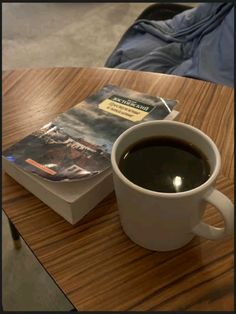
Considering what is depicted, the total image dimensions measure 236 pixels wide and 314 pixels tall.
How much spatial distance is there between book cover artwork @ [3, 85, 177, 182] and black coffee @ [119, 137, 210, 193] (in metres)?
0.04

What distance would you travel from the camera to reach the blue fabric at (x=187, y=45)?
952 mm

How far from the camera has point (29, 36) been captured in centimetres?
202

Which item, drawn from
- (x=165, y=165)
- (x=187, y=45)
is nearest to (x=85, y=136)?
(x=165, y=165)

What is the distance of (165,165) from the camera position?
0.40m

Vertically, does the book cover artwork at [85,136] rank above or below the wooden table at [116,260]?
above

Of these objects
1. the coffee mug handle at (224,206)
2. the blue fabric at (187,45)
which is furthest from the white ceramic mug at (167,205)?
the blue fabric at (187,45)

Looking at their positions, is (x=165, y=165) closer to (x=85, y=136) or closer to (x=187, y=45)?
(x=85, y=136)

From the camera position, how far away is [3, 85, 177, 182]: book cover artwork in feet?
1.39

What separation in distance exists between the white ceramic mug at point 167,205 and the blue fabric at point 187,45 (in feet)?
1.78

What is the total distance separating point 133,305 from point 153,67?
77cm

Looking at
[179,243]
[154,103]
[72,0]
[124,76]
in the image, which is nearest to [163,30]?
[124,76]

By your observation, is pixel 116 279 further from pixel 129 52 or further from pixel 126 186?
pixel 129 52

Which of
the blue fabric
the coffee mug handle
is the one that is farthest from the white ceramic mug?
the blue fabric

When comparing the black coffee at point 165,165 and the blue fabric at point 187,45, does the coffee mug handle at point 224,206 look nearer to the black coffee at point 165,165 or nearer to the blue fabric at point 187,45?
the black coffee at point 165,165
